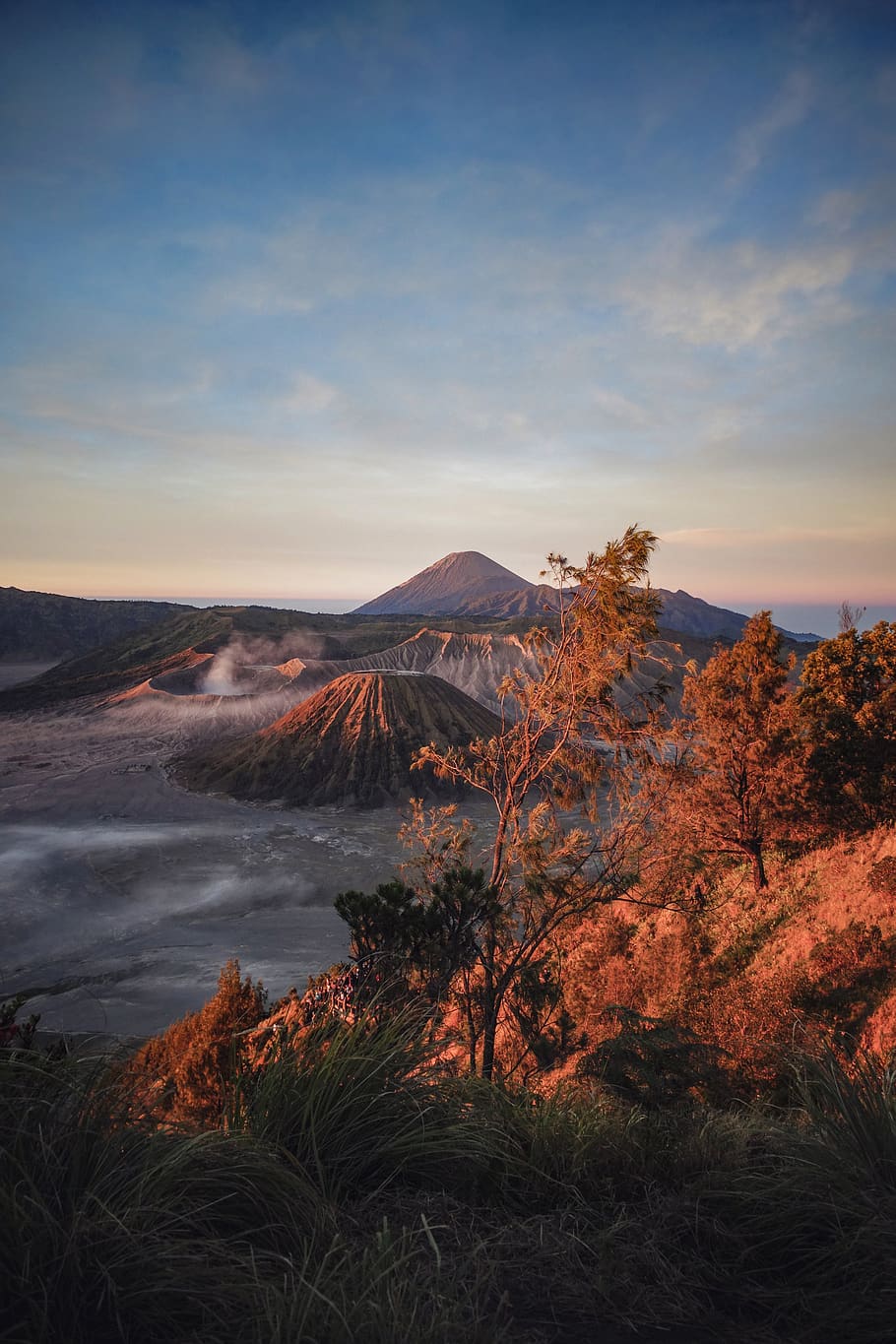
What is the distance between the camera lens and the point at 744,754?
19109 mm

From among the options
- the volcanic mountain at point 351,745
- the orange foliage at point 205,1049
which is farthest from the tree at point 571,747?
the volcanic mountain at point 351,745

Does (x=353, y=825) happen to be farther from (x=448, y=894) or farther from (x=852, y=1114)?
(x=852, y=1114)

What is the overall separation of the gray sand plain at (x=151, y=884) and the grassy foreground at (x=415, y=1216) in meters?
20.0

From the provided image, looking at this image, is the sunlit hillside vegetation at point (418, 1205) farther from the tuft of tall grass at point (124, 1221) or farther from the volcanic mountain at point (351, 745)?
the volcanic mountain at point (351, 745)

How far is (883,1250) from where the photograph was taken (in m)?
2.50

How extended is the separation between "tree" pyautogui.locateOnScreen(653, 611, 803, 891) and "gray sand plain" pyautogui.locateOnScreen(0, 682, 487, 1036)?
55.9 feet

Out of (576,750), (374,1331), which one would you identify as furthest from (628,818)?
(374,1331)

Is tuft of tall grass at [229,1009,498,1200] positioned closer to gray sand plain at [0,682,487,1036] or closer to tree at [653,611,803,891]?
tree at [653,611,803,891]

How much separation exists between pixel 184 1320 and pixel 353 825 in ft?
175

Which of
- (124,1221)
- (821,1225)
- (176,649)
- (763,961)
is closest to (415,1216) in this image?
(124,1221)

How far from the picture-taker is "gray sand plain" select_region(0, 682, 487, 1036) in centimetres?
2694

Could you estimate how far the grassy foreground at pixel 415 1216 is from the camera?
79.2 inches

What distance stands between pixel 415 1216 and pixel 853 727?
63.4ft

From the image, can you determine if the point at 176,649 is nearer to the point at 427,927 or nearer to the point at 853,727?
the point at 853,727
